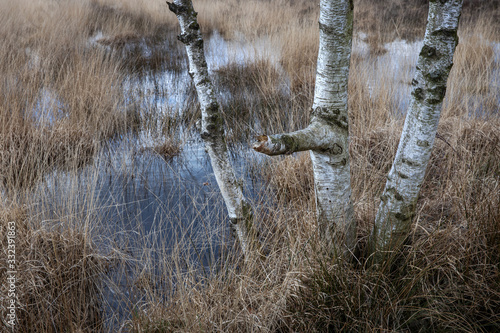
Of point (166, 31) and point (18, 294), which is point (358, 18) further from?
point (18, 294)

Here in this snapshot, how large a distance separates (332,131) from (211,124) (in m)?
0.72

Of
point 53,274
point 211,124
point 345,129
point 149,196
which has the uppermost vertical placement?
point 345,129

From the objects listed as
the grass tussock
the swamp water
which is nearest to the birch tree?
the swamp water

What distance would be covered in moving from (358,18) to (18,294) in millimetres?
10517

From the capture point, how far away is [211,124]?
2.00 m

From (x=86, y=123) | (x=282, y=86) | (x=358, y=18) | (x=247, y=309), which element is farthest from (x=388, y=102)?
(x=358, y=18)

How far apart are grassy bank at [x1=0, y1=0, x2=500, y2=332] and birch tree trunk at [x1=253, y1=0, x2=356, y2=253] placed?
0.17m

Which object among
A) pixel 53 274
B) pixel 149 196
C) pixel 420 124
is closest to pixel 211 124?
pixel 420 124

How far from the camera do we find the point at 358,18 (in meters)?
10.1

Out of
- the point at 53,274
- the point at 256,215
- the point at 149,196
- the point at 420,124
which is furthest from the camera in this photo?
the point at 149,196

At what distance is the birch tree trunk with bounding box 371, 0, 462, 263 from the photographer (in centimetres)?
141

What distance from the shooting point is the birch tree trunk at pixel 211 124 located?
191 centimetres

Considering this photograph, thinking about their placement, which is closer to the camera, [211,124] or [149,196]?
[211,124]

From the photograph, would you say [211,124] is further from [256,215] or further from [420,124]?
[420,124]
